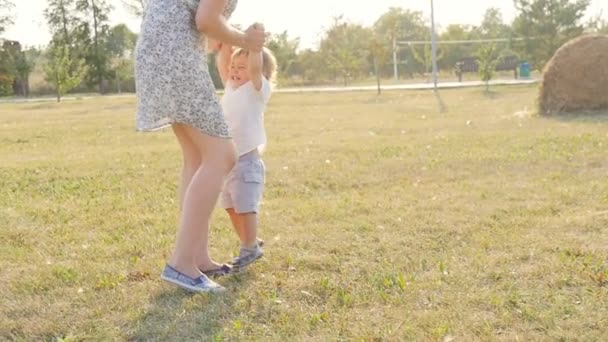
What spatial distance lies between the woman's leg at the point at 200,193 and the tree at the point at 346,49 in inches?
1336

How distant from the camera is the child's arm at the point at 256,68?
334cm

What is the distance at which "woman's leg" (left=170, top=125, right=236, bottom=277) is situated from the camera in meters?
3.12

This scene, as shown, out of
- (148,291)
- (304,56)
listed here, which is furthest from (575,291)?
(304,56)

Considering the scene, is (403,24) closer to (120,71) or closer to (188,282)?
(120,71)

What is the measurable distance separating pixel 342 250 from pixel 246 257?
0.55m

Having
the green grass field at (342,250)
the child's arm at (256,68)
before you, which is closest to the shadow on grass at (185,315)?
the green grass field at (342,250)

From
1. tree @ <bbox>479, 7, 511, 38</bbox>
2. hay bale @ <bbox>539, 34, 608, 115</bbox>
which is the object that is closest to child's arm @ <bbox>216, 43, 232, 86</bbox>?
hay bale @ <bbox>539, 34, 608, 115</bbox>

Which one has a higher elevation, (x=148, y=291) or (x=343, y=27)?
(x=343, y=27)

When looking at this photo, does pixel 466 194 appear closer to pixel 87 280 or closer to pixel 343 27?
pixel 87 280

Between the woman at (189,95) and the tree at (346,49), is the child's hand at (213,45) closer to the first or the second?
the woman at (189,95)

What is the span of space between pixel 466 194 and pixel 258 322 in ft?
9.51

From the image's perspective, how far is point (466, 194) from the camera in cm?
533

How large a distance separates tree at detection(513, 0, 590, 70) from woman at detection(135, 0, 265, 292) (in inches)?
1248

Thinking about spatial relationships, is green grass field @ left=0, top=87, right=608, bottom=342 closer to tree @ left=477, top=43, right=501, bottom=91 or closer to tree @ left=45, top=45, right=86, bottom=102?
tree @ left=477, top=43, right=501, bottom=91
